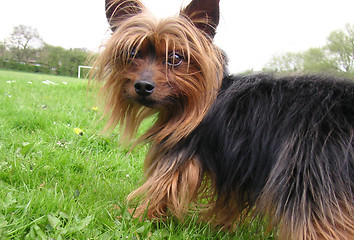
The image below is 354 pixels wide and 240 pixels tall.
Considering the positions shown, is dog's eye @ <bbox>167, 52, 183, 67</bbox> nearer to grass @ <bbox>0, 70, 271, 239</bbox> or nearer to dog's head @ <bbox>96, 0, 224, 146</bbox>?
dog's head @ <bbox>96, 0, 224, 146</bbox>

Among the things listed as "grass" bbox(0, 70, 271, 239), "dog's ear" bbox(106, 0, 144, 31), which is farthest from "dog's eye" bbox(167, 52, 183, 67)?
"grass" bbox(0, 70, 271, 239)

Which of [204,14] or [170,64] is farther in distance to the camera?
[204,14]

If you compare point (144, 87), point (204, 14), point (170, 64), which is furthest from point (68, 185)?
point (204, 14)

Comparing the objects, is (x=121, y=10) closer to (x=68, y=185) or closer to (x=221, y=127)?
(x=221, y=127)

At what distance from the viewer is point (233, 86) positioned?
2475mm

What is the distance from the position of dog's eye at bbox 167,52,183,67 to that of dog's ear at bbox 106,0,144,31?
0.64 meters

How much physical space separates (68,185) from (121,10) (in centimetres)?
180

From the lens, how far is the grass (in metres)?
2.30

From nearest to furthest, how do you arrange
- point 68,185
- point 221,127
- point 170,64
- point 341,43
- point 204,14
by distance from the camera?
point 221,127 → point 170,64 → point 204,14 → point 68,185 → point 341,43

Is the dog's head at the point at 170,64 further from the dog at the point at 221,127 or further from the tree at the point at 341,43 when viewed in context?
the tree at the point at 341,43

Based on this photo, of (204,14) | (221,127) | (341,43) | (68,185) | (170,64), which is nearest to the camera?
(221,127)

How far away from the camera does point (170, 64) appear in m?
2.45

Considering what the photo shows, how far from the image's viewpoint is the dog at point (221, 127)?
78.1 inches

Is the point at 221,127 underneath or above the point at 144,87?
underneath
